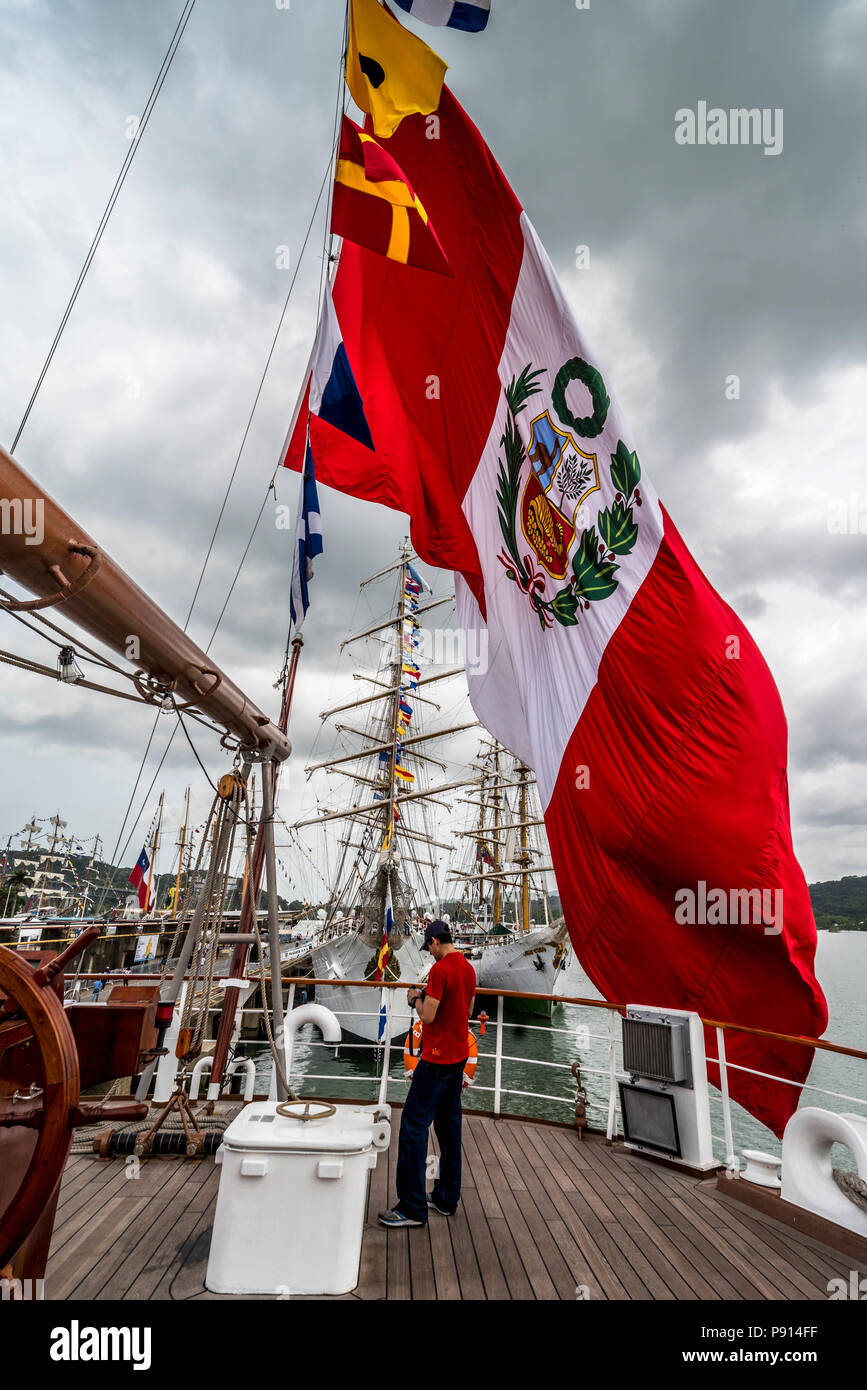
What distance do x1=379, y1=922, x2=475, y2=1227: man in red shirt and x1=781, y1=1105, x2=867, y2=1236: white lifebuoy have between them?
1863 mm

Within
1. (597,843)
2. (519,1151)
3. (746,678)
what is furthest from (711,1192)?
(746,678)

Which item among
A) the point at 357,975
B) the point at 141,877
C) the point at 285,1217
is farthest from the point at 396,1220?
the point at 357,975

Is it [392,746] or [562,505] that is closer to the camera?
[562,505]

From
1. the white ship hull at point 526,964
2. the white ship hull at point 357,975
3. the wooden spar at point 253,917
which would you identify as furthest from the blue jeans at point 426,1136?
the white ship hull at point 526,964

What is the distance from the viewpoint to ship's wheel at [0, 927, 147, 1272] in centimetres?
190

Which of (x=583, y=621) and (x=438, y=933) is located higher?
(x=583, y=621)

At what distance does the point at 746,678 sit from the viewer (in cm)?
394

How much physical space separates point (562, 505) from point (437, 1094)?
11.8 ft

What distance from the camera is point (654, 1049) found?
462 cm

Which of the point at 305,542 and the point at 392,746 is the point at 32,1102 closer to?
the point at 305,542

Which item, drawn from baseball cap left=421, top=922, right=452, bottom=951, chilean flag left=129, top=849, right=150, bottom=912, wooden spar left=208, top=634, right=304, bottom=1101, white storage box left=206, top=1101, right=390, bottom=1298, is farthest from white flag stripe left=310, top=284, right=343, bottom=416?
chilean flag left=129, top=849, right=150, bottom=912

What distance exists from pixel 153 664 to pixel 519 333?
11.3 ft

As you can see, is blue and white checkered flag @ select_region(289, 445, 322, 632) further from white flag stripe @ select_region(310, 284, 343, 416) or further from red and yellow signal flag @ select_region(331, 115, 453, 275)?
red and yellow signal flag @ select_region(331, 115, 453, 275)

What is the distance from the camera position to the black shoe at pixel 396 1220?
3287mm
